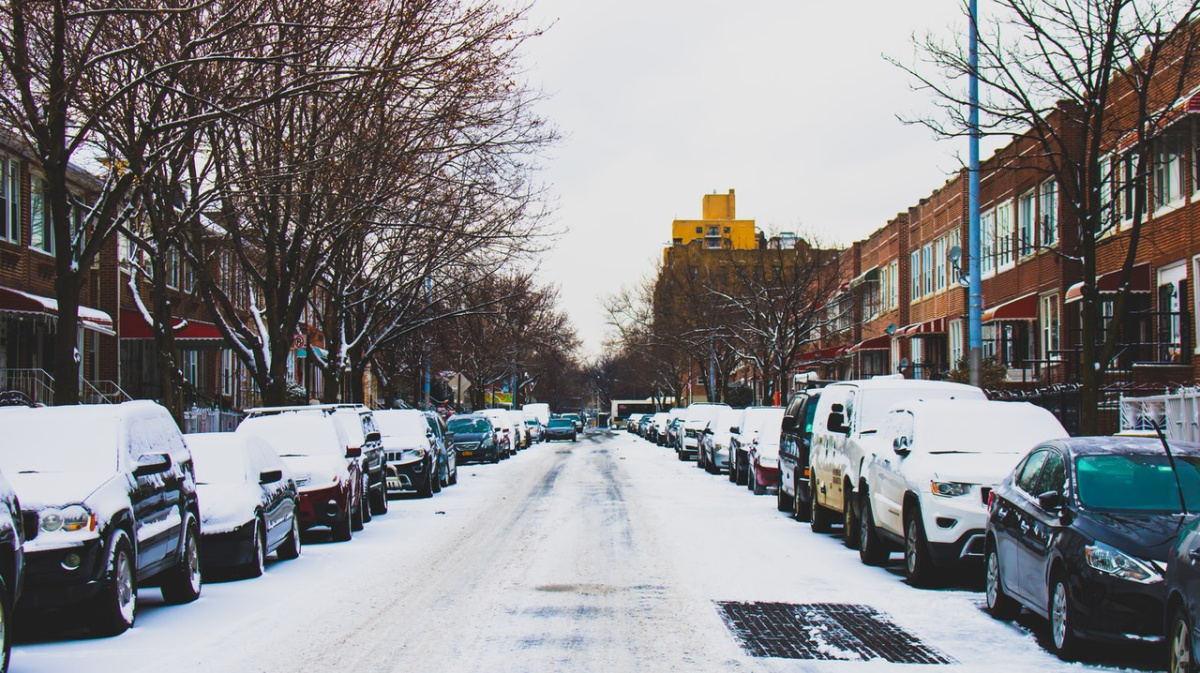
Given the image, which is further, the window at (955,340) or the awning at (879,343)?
the awning at (879,343)

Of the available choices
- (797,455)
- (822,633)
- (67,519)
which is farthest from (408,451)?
(822,633)

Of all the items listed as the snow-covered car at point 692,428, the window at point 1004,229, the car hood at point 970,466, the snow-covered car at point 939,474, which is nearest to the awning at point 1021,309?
the window at point 1004,229

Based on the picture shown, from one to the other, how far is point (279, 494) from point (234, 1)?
7.50 metres

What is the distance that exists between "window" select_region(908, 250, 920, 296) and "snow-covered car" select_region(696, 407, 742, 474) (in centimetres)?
1557

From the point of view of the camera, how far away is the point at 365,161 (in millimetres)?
25766

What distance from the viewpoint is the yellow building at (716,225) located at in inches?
6344

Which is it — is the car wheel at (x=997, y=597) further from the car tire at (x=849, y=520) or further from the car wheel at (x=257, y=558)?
the car wheel at (x=257, y=558)

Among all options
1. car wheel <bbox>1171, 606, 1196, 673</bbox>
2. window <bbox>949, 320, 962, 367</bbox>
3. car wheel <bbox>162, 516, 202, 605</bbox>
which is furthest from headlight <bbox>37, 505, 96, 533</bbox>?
window <bbox>949, 320, 962, 367</bbox>

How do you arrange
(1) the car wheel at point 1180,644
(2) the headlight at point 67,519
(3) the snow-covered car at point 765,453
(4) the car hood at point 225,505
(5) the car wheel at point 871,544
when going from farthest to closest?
(3) the snow-covered car at point 765,453 → (5) the car wheel at point 871,544 → (4) the car hood at point 225,505 → (2) the headlight at point 67,519 → (1) the car wheel at point 1180,644

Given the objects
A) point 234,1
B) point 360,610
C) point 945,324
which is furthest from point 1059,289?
point 360,610

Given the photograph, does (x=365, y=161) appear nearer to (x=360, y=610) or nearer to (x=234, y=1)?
(x=234, y=1)

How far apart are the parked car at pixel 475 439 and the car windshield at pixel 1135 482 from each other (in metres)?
32.2

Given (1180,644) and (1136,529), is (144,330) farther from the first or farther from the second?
(1180,644)

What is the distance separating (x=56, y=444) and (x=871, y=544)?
844 centimetres
